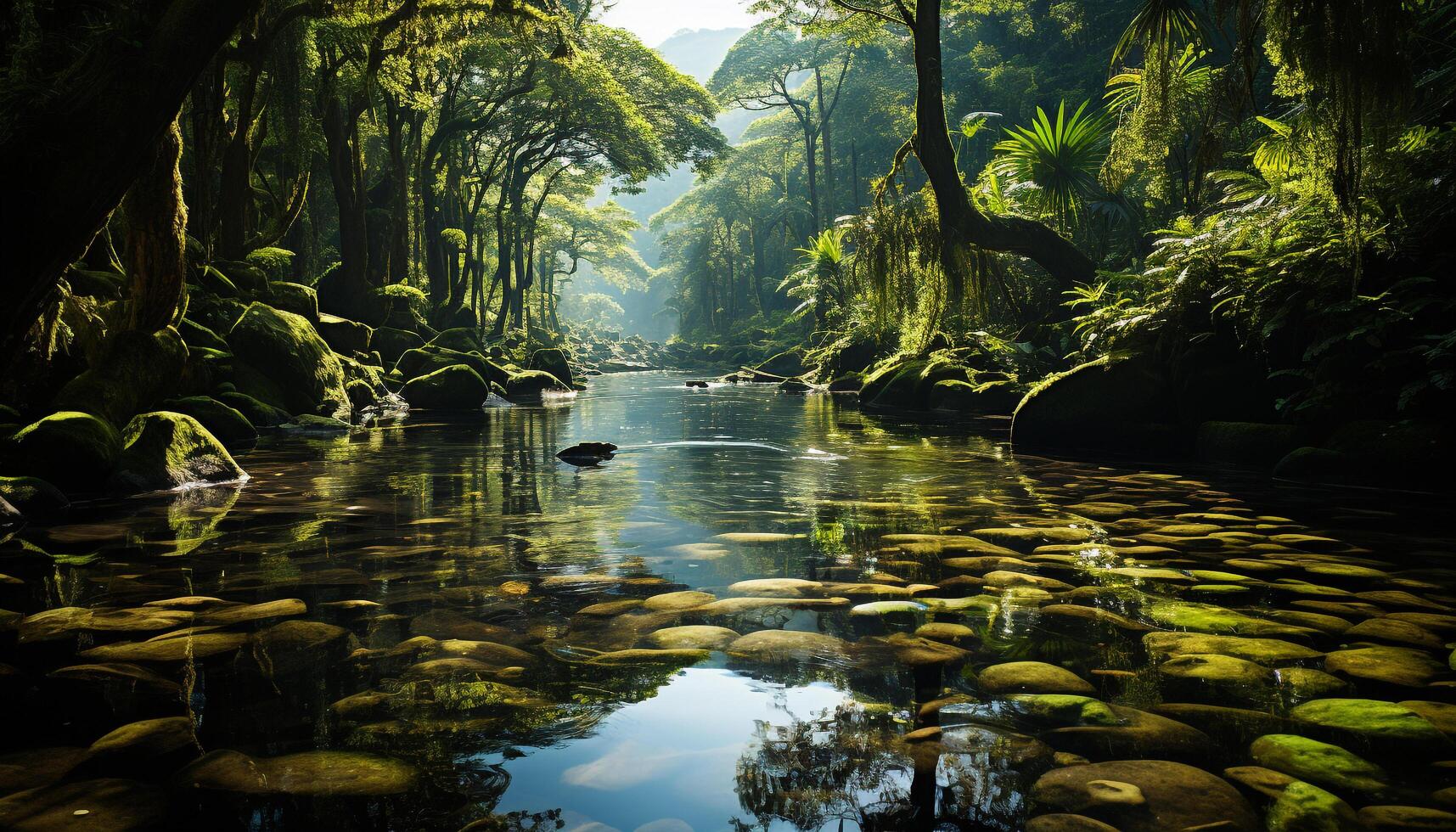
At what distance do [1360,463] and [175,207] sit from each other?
31.7ft

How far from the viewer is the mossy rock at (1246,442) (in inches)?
264

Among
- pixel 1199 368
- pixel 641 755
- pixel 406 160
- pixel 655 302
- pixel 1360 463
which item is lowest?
pixel 641 755

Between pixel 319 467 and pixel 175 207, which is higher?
pixel 175 207

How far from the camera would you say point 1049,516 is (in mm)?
4914

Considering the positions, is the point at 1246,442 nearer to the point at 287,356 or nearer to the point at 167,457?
the point at 167,457

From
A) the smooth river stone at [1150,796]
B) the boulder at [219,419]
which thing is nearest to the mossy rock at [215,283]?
the boulder at [219,419]

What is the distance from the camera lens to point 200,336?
432 inches

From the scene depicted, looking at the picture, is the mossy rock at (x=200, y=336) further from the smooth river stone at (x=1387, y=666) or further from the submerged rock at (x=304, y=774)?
the smooth river stone at (x=1387, y=666)

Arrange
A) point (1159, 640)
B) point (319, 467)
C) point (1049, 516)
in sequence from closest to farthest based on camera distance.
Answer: point (1159, 640), point (1049, 516), point (319, 467)

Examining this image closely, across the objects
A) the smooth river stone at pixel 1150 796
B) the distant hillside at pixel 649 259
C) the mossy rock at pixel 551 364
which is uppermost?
the distant hillside at pixel 649 259

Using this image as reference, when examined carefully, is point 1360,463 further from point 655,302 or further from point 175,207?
point 655,302

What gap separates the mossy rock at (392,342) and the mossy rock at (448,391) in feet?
14.0

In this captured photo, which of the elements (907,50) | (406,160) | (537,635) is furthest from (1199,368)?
(907,50)

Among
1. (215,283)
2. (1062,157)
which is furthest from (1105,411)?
(215,283)
